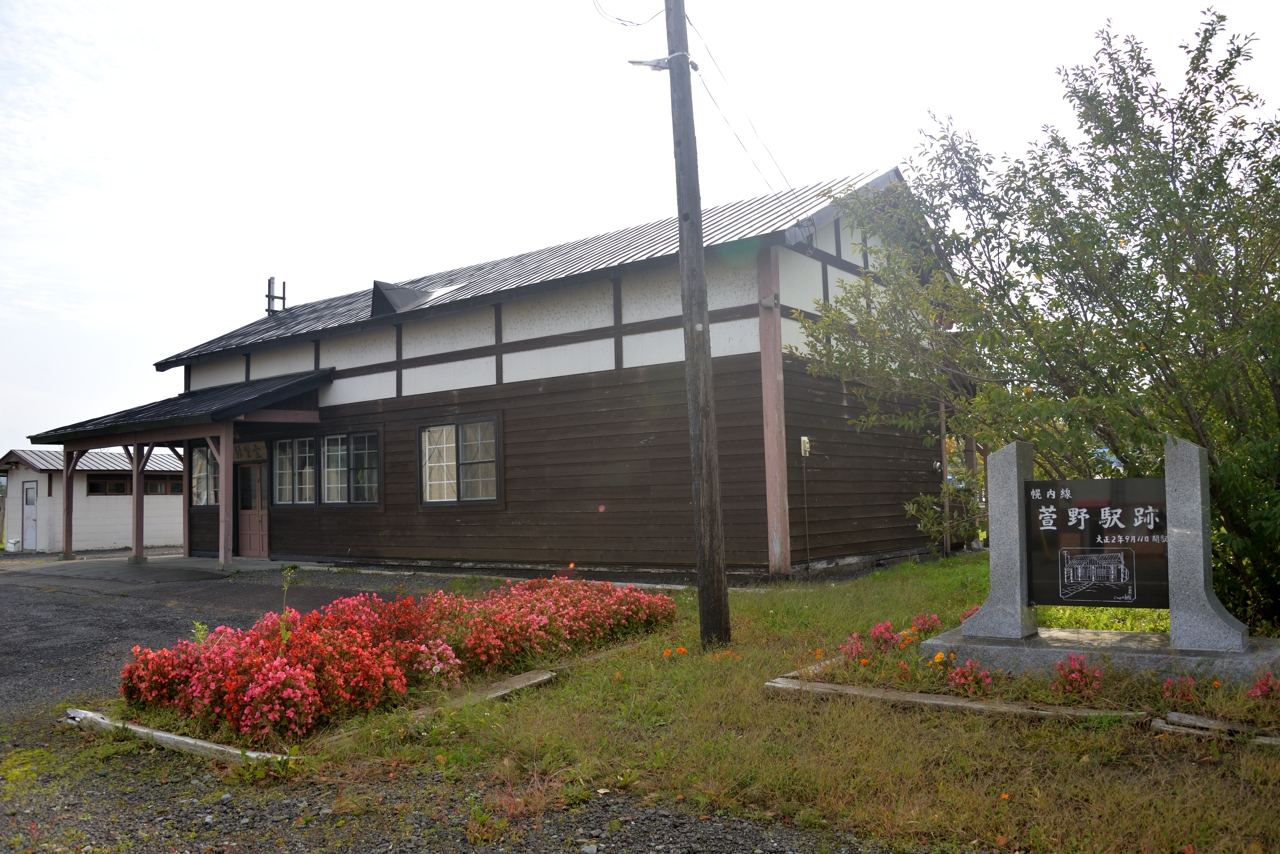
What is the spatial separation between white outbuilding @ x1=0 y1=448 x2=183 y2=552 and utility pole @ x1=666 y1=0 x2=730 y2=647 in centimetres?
2378

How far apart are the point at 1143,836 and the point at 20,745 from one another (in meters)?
6.02

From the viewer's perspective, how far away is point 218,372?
20.0 metres

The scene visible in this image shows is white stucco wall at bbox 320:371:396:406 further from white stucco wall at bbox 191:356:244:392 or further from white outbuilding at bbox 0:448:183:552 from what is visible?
white outbuilding at bbox 0:448:183:552

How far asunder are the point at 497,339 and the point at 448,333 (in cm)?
119

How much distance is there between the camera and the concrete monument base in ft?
17.9

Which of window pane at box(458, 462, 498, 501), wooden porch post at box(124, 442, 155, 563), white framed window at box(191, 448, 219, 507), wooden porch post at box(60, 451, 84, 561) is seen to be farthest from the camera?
white framed window at box(191, 448, 219, 507)

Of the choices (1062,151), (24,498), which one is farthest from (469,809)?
(24,498)

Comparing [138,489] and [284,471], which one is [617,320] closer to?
[284,471]

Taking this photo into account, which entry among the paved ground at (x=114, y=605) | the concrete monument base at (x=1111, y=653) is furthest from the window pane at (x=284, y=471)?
the concrete monument base at (x=1111, y=653)

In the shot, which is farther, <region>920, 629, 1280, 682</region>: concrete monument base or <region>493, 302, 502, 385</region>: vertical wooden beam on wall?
<region>493, 302, 502, 385</region>: vertical wooden beam on wall

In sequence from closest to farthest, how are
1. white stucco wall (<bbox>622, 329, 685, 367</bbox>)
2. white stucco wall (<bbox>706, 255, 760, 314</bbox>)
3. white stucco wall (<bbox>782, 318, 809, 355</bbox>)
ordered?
white stucco wall (<bbox>706, 255, 760, 314</bbox>) → white stucco wall (<bbox>782, 318, 809, 355</bbox>) → white stucco wall (<bbox>622, 329, 685, 367</bbox>)

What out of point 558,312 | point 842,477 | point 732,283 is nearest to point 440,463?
A: point 558,312

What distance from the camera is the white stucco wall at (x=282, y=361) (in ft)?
58.3

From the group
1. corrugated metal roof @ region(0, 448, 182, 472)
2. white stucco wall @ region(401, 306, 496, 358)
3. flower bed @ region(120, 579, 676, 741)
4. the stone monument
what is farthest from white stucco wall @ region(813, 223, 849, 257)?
corrugated metal roof @ region(0, 448, 182, 472)
